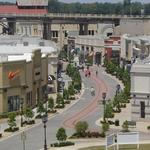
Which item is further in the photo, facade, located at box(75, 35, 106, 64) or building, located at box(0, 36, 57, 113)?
facade, located at box(75, 35, 106, 64)

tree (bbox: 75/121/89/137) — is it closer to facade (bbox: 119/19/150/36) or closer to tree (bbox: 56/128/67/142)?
tree (bbox: 56/128/67/142)

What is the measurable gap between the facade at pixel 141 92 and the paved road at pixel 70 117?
15.4 ft

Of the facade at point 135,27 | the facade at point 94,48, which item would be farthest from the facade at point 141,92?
the facade at point 135,27

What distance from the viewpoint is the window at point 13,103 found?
7847cm

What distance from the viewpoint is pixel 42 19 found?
193250 mm

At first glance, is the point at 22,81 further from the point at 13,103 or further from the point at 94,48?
the point at 94,48

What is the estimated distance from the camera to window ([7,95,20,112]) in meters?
78.5

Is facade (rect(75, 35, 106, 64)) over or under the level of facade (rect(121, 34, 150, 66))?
under

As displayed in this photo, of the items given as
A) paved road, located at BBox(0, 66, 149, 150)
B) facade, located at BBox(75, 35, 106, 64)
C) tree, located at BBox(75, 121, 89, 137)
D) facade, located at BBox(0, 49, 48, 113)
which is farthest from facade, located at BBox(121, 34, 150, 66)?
tree, located at BBox(75, 121, 89, 137)

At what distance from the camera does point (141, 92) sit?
74.4 m

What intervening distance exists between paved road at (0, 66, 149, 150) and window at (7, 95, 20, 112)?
4513 millimetres

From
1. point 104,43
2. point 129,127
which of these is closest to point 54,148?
point 129,127

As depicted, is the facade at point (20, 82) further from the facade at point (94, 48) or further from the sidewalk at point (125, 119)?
the facade at point (94, 48)

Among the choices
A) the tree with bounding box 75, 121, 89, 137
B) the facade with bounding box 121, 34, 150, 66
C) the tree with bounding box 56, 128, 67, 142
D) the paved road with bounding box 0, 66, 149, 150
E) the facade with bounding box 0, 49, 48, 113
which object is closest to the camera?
the tree with bounding box 56, 128, 67, 142
